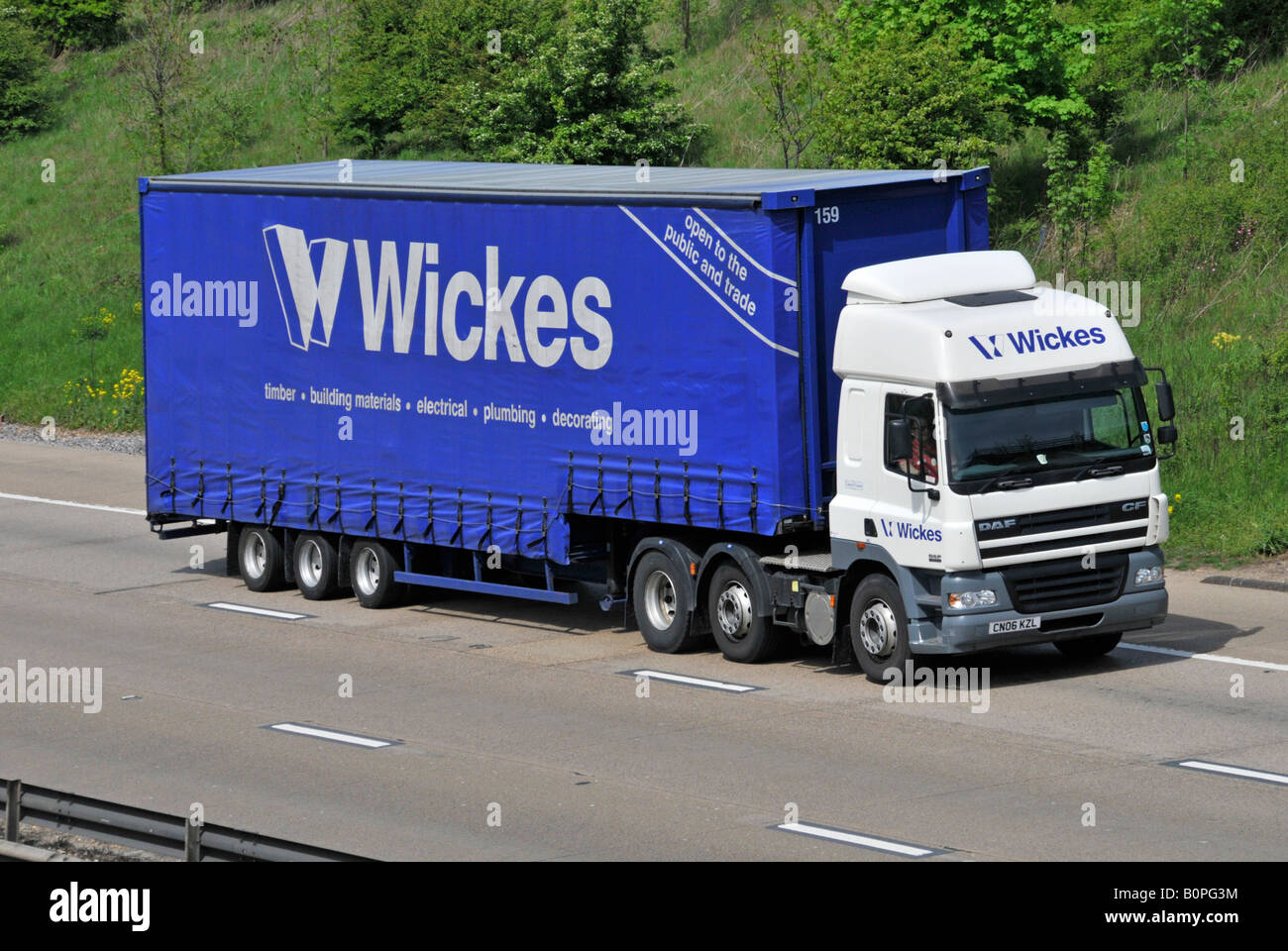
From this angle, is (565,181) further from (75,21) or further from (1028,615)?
(75,21)

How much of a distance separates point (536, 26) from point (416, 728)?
2977 centimetres

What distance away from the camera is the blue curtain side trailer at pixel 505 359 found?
16891 mm

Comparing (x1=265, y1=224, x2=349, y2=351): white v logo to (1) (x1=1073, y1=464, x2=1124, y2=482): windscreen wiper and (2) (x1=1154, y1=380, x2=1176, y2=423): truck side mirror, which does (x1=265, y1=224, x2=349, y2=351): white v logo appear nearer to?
(1) (x1=1073, y1=464, x2=1124, y2=482): windscreen wiper

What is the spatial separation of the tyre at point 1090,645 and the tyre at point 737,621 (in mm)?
2499

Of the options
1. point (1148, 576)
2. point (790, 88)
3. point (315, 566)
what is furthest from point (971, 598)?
point (790, 88)

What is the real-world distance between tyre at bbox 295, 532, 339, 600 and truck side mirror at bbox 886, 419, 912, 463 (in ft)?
24.0

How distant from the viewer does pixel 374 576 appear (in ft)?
68.5

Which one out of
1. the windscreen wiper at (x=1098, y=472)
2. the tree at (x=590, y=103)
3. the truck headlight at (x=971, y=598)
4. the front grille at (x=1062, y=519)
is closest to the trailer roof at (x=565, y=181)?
the windscreen wiper at (x=1098, y=472)

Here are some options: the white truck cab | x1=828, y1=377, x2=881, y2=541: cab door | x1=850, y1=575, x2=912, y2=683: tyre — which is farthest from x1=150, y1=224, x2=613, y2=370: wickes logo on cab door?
x1=850, y1=575, x2=912, y2=683: tyre

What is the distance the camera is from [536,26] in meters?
43.2

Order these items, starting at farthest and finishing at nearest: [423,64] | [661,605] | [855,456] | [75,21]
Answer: [75,21] < [423,64] < [661,605] < [855,456]

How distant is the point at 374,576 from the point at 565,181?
464 centimetres

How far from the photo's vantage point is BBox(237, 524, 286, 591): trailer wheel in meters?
21.8
